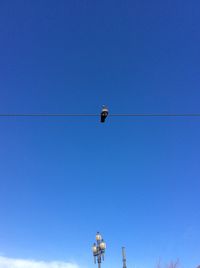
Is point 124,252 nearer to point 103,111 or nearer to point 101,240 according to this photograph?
point 101,240

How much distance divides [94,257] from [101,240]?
117 cm

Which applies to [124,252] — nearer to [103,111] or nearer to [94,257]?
[94,257]

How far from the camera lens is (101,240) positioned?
2044cm

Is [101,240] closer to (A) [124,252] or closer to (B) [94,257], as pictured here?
(B) [94,257]

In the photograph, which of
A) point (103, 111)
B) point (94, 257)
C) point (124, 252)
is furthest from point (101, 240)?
point (103, 111)

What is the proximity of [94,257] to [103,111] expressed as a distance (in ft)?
43.7

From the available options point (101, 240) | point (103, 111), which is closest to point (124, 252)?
point (101, 240)

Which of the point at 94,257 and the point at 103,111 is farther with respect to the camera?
the point at 94,257

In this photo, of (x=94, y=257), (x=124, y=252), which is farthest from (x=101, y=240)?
(x=124, y=252)

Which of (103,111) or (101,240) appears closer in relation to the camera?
(103,111)

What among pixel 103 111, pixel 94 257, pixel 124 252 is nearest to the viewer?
pixel 103 111

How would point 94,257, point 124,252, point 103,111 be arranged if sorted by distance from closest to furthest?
point 103,111 < point 94,257 < point 124,252

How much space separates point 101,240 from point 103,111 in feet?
42.1

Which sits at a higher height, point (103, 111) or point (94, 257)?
point (103, 111)
